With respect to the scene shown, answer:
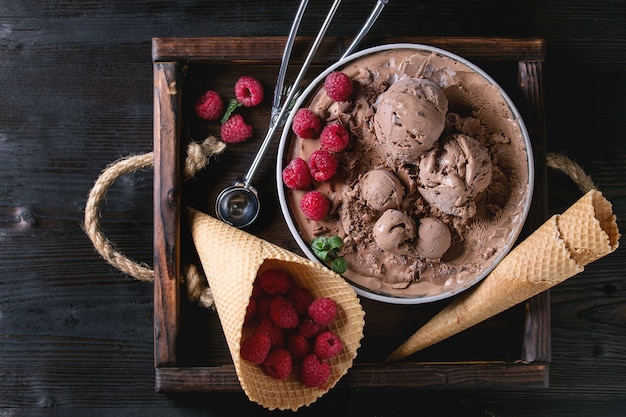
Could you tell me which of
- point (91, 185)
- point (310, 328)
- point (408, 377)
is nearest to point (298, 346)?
point (310, 328)

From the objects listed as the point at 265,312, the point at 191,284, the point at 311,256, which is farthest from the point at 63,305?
the point at 311,256

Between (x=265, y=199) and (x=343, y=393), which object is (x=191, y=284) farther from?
(x=343, y=393)

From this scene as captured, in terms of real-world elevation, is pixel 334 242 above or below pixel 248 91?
below

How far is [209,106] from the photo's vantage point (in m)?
1.54

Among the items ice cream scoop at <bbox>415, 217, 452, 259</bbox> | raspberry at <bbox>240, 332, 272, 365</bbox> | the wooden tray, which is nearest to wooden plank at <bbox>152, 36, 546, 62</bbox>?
the wooden tray

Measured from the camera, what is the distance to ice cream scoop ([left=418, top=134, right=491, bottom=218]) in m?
1.34

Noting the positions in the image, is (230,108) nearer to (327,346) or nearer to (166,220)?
(166,220)

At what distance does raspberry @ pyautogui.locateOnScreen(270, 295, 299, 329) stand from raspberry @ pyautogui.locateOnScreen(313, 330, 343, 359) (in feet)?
0.23

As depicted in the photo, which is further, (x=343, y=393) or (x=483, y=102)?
(x=343, y=393)

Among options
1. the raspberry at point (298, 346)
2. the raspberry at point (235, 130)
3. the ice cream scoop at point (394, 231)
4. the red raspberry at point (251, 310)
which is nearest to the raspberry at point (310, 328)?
the raspberry at point (298, 346)

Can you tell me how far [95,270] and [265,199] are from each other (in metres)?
0.52

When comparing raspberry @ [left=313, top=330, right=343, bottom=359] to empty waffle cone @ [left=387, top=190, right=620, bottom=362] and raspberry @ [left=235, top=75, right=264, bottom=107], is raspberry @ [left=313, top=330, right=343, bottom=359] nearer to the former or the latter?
empty waffle cone @ [left=387, top=190, right=620, bottom=362]

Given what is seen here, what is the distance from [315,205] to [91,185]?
0.66 metres

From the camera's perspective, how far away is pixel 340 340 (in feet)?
4.70
